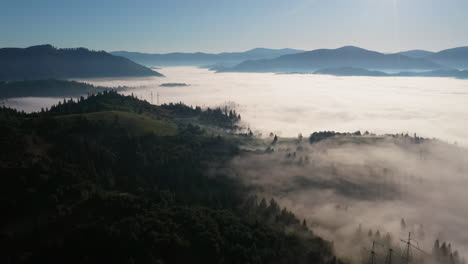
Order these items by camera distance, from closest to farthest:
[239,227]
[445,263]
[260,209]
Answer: [239,227], [445,263], [260,209]

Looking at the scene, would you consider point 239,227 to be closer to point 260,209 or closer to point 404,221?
point 260,209

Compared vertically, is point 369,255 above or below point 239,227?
below

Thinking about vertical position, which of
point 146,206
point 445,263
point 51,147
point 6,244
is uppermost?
point 51,147

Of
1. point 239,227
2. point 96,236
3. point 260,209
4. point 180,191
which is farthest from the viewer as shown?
point 180,191

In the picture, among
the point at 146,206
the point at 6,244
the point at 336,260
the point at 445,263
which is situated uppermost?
the point at 146,206

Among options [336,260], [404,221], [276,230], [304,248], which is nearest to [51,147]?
[276,230]

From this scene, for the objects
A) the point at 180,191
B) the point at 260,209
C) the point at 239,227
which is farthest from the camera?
the point at 180,191

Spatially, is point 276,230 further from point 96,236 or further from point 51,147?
point 51,147

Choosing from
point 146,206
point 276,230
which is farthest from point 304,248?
point 146,206

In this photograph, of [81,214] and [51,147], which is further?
[51,147]
